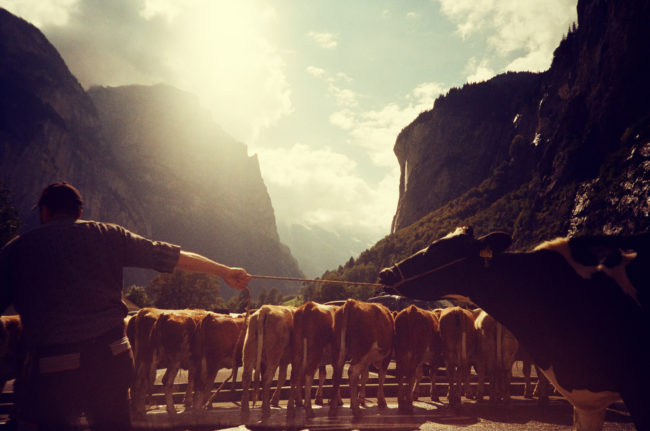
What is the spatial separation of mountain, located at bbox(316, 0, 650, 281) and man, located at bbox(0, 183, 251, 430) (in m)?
53.7

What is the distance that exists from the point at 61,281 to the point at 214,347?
7213 millimetres

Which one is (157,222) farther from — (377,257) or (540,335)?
(540,335)

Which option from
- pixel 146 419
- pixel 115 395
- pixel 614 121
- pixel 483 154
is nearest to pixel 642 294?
pixel 115 395

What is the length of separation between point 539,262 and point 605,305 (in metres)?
0.64

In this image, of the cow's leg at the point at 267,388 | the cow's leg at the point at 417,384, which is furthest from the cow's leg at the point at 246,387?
the cow's leg at the point at 417,384

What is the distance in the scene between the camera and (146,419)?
7707 millimetres

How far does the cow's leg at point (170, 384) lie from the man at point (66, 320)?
674 centimetres

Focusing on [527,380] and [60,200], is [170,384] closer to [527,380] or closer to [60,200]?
[60,200]

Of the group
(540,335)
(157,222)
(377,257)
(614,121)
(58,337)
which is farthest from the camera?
(157,222)

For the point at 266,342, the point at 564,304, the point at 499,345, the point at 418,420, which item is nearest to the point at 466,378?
the point at 499,345

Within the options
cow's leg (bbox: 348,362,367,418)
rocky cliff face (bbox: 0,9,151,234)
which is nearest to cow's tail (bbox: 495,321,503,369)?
cow's leg (bbox: 348,362,367,418)

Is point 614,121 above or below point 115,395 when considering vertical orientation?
above

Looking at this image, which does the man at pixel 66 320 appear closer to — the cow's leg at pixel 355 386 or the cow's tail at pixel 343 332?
the cow's leg at pixel 355 386

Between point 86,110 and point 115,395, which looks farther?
point 86,110
